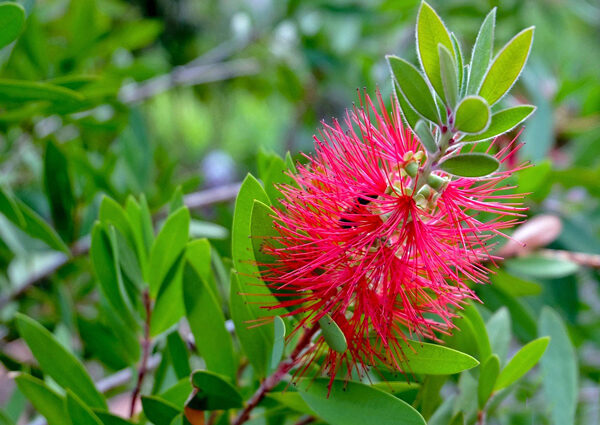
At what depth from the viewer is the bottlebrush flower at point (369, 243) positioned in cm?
47

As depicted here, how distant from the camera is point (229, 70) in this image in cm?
167

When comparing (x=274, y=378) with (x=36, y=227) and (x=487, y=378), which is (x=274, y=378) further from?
(x=36, y=227)

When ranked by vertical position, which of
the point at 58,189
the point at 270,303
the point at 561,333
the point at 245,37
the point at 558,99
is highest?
the point at 245,37

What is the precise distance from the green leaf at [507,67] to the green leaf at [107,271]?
40 cm

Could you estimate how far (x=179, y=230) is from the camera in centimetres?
56

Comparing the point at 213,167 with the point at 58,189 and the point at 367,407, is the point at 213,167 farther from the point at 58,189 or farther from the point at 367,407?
the point at 367,407

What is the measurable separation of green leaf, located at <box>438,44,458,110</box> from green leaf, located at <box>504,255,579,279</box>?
0.60 m

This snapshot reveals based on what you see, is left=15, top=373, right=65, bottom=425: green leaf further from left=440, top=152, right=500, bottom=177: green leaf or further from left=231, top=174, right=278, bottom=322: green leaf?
left=440, top=152, right=500, bottom=177: green leaf

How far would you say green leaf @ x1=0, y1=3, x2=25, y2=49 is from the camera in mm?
553

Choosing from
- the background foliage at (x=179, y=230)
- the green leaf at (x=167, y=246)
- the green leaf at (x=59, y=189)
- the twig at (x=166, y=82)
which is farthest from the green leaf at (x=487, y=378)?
the twig at (x=166, y=82)

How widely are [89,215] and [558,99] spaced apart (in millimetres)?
1090

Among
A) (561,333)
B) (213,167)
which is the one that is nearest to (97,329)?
(561,333)

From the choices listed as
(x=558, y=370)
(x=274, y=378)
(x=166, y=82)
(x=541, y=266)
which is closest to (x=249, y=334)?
(x=274, y=378)

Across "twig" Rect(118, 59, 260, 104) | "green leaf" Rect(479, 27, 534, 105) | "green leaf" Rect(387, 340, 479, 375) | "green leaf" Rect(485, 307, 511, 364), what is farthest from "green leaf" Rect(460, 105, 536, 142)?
"twig" Rect(118, 59, 260, 104)
